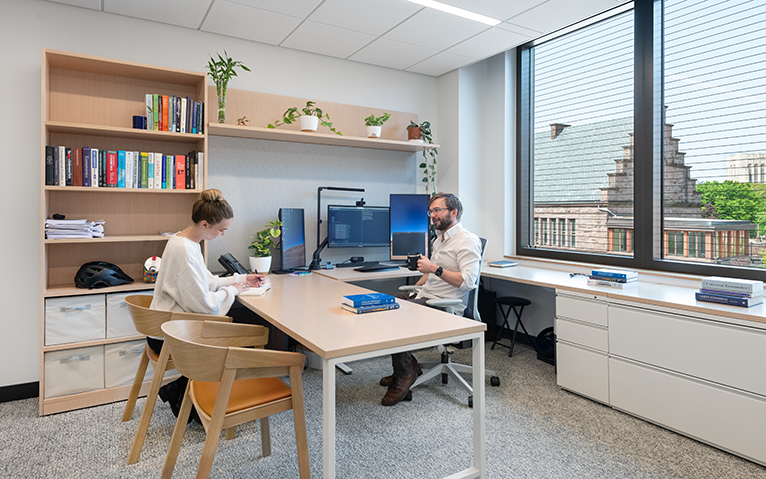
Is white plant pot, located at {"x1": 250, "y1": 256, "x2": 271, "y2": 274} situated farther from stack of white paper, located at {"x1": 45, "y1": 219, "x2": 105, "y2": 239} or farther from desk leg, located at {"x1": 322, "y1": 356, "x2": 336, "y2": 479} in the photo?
desk leg, located at {"x1": 322, "y1": 356, "x2": 336, "y2": 479}

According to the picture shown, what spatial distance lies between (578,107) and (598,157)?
521 millimetres

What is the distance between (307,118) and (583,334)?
2690mm

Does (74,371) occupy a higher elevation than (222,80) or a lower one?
lower

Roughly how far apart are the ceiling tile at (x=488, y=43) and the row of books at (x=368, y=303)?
98.6 inches

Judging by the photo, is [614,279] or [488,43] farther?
[488,43]

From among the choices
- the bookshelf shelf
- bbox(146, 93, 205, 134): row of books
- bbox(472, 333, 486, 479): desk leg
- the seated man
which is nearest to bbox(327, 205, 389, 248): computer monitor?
the seated man

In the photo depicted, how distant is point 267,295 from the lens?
8.71 ft

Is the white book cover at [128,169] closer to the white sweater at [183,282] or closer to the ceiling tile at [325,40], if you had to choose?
the white sweater at [183,282]

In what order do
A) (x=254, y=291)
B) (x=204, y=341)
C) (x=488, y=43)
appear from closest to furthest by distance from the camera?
1. (x=204, y=341)
2. (x=254, y=291)
3. (x=488, y=43)

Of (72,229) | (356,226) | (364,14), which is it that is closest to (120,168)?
(72,229)

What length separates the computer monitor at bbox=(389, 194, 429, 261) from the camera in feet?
13.6

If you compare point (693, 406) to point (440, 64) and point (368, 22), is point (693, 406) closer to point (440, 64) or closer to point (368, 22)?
point (368, 22)

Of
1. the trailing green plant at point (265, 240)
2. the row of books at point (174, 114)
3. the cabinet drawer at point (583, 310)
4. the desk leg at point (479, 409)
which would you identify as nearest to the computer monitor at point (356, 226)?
the trailing green plant at point (265, 240)

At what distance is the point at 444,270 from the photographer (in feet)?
9.84
